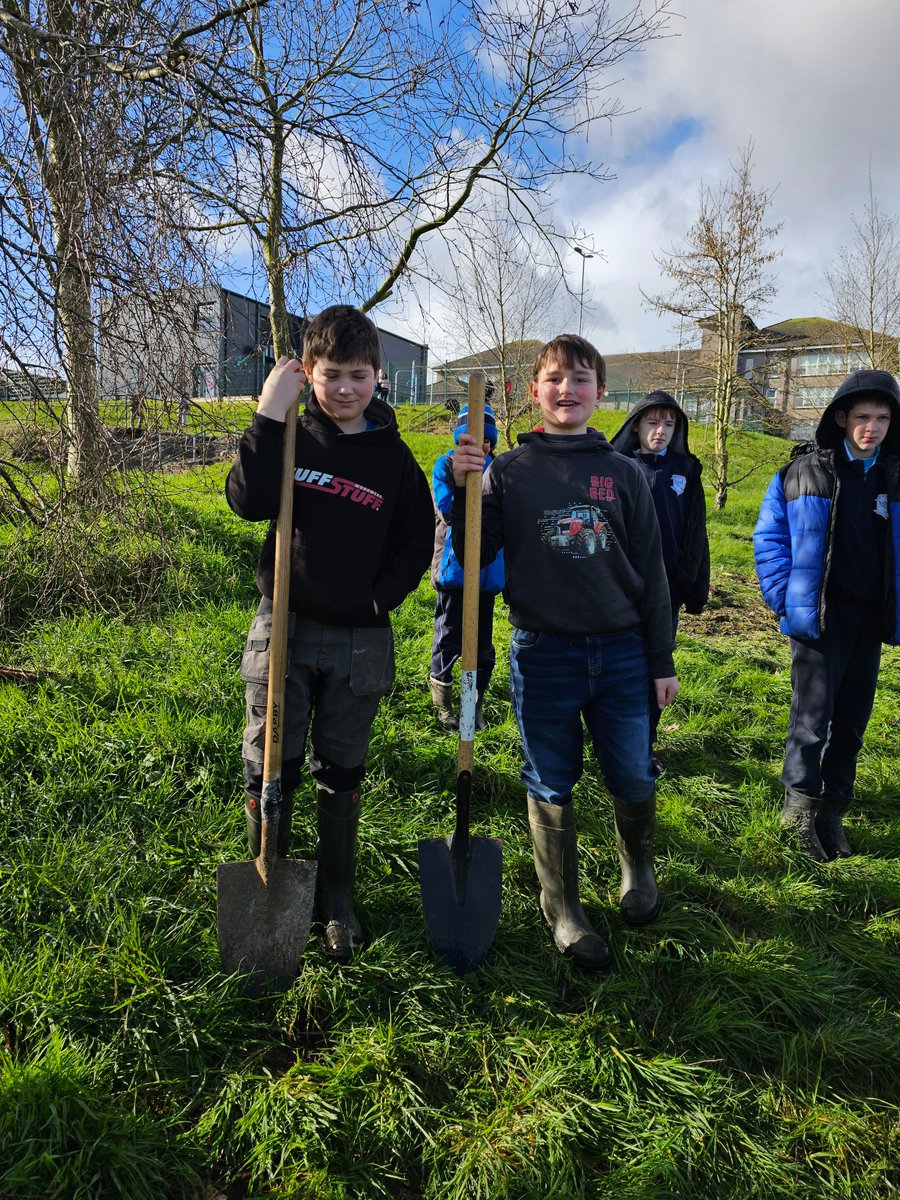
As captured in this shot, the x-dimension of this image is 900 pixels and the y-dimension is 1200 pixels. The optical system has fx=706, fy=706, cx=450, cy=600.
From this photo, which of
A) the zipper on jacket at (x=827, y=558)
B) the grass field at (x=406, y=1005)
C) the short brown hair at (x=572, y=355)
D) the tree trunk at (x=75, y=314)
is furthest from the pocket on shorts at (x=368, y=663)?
the zipper on jacket at (x=827, y=558)

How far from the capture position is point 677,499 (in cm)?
367

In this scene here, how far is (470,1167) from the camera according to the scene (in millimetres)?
1731

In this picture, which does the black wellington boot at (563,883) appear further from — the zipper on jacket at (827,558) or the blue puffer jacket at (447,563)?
the blue puffer jacket at (447,563)

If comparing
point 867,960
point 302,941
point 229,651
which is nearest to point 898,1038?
point 867,960

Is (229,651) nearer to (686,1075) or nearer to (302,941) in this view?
(302,941)

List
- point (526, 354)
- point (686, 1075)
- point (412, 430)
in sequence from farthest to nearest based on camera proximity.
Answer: point (412, 430), point (526, 354), point (686, 1075)

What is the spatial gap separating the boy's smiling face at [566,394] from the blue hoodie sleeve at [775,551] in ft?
4.44

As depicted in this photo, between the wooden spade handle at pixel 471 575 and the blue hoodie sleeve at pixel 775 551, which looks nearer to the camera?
the wooden spade handle at pixel 471 575

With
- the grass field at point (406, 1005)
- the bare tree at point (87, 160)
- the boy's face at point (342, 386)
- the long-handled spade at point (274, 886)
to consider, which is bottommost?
the grass field at point (406, 1005)

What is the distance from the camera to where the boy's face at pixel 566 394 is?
2.39m

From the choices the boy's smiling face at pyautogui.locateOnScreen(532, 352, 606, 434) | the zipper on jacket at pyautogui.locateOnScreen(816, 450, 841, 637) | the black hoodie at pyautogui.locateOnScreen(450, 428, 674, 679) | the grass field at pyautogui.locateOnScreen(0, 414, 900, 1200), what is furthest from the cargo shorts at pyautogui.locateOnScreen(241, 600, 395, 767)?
the zipper on jacket at pyautogui.locateOnScreen(816, 450, 841, 637)

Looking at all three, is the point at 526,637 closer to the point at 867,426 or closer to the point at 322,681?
the point at 322,681

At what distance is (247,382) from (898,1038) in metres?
4.49

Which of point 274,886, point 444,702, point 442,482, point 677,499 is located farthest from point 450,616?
point 274,886
